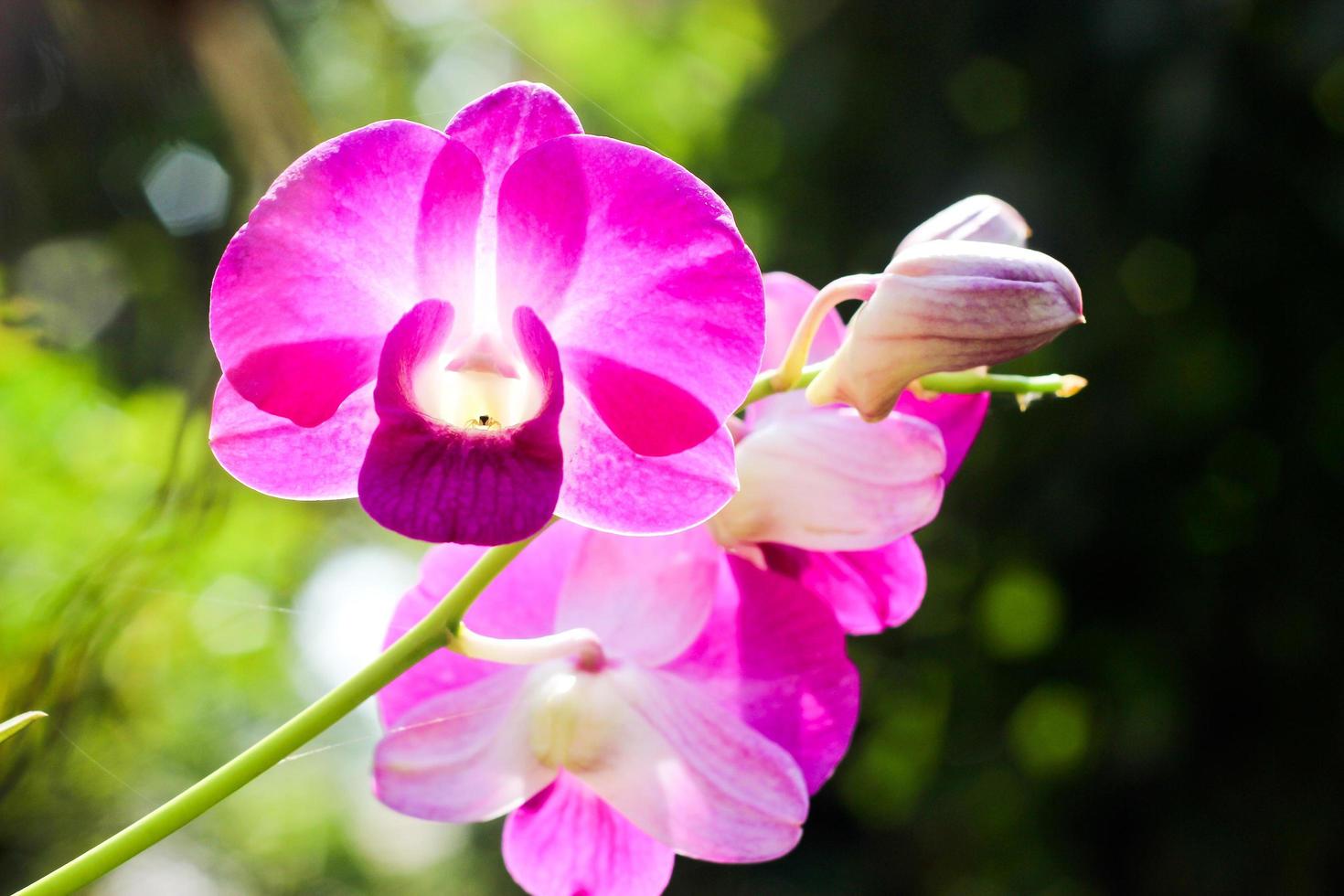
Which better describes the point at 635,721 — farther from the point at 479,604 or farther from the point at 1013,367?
the point at 1013,367

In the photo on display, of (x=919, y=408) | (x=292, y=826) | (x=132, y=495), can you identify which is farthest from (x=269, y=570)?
(x=919, y=408)

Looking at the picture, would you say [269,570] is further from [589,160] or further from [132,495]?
[589,160]

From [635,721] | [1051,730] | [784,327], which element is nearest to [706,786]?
[635,721]

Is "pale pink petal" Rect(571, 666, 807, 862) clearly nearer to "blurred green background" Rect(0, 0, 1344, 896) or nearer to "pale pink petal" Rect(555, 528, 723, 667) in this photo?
"pale pink petal" Rect(555, 528, 723, 667)

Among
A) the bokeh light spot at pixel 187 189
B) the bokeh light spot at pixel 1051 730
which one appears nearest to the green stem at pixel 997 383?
the bokeh light spot at pixel 187 189

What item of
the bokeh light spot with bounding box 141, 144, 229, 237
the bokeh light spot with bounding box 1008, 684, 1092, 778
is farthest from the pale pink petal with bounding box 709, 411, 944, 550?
the bokeh light spot with bounding box 1008, 684, 1092, 778

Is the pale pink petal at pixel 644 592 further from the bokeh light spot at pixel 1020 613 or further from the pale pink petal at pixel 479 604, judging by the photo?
the bokeh light spot at pixel 1020 613
